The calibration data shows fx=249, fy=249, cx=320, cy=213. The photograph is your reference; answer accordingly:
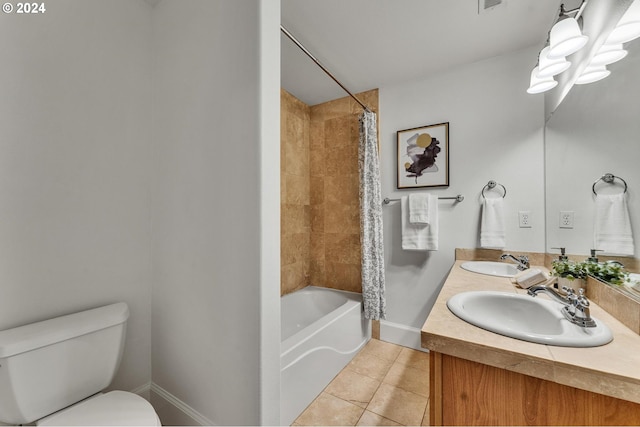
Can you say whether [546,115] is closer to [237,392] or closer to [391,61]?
[391,61]

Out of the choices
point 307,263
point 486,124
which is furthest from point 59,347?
point 486,124

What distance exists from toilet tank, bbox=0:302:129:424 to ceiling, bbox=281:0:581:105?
200cm

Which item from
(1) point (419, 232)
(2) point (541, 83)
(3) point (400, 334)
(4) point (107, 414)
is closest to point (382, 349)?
(3) point (400, 334)

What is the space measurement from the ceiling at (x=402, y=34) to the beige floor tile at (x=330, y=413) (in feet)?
8.07

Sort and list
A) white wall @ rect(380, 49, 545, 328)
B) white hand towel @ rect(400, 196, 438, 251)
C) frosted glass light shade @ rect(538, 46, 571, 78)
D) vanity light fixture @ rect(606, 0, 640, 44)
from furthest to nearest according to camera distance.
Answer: white hand towel @ rect(400, 196, 438, 251) < white wall @ rect(380, 49, 545, 328) < frosted glass light shade @ rect(538, 46, 571, 78) < vanity light fixture @ rect(606, 0, 640, 44)

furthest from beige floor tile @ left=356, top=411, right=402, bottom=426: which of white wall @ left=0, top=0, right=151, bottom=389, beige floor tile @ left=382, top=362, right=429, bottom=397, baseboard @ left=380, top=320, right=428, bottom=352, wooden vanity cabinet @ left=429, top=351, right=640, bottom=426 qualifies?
white wall @ left=0, top=0, right=151, bottom=389

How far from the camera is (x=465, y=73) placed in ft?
6.84

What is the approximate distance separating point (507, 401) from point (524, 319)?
0.48 metres

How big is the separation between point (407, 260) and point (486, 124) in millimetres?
1305

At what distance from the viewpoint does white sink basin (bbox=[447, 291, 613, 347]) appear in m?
0.74

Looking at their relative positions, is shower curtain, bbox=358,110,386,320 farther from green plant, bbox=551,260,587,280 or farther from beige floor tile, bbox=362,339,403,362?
green plant, bbox=551,260,587,280

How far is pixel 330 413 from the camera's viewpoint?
4.94 feet

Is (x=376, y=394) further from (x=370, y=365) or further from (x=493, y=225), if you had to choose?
(x=493, y=225)

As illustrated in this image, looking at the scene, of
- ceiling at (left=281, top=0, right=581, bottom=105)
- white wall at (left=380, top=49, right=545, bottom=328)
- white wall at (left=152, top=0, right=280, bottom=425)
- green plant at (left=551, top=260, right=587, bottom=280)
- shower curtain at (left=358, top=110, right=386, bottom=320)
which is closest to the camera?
white wall at (left=152, top=0, right=280, bottom=425)
